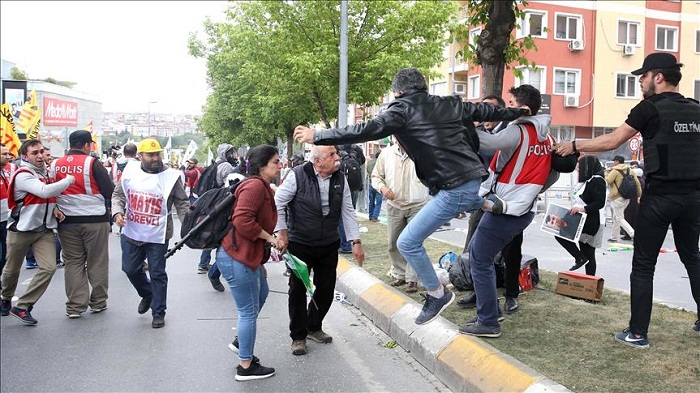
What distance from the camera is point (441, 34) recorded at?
21.8 metres

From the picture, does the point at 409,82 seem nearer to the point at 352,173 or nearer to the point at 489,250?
the point at 489,250

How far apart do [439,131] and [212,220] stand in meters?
1.87

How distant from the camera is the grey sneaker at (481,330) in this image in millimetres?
5316

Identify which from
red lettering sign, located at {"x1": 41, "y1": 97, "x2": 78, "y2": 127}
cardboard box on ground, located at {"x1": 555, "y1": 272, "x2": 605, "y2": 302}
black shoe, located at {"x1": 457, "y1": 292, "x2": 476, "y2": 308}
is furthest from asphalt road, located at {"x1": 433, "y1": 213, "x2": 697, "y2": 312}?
red lettering sign, located at {"x1": 41, "y1": 97, "x2": 78, "y2": 127}

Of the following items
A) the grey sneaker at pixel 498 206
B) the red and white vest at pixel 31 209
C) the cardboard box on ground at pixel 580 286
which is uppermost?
the grey sneaker at pixel 498 206

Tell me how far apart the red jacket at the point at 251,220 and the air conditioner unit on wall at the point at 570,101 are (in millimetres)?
33072

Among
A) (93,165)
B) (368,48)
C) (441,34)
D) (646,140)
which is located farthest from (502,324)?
(441,34)

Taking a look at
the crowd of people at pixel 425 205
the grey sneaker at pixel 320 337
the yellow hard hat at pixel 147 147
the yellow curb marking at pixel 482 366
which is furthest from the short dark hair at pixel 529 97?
the yellow hard hat at pixel 147 147

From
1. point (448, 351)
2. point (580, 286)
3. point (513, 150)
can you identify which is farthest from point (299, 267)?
point (580, 286)

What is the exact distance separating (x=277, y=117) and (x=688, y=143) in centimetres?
2808

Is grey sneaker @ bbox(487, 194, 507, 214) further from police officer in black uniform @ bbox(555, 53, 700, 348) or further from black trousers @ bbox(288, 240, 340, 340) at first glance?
black trousers @ bbox(288, 240, 340, 340)

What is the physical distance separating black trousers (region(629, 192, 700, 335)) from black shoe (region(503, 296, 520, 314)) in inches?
52.4

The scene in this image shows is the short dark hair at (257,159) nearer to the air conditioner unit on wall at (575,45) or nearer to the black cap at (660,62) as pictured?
the black cap at (660,62)

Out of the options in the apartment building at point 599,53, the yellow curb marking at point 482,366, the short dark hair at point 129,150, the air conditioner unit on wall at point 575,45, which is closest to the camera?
the yellow curb marking at point 482,366
